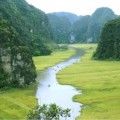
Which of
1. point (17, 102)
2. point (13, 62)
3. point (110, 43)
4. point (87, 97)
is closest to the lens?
point (17, 102)

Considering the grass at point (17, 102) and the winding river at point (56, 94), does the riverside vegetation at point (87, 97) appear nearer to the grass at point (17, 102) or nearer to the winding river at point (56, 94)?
the grass at point (17, 102)

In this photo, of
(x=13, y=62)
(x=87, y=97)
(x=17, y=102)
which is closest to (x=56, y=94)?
(x=87, y=97)

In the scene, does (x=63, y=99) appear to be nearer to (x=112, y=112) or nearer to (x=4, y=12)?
(x=112, y=112)

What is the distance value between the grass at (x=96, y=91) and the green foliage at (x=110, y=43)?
148ft

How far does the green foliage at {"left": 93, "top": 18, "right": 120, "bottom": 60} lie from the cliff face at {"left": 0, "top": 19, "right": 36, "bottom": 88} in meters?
74.3

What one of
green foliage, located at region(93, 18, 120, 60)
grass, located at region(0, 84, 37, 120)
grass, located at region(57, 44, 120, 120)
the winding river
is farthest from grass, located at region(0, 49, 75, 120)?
green foliage, located at region(93, 18, 120, 60)

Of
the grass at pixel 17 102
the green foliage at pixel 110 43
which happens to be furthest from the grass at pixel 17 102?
the green foliage at pixel 110 43

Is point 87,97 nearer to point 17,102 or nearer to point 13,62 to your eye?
point 17,102

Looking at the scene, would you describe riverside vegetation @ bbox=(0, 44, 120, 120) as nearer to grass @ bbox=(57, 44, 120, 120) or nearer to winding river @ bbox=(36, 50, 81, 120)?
grass @ bbox=(57, 44, 120, 120)

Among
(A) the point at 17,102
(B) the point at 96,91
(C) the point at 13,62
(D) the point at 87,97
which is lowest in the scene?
(D) the point at 87,97

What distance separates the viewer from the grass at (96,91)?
5712 centimetres

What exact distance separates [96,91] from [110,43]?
90.4 metres

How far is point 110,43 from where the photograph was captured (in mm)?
162625

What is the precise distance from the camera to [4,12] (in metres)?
169
